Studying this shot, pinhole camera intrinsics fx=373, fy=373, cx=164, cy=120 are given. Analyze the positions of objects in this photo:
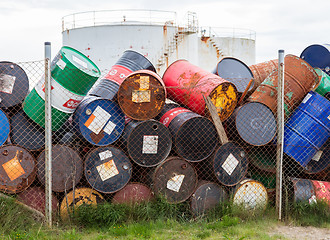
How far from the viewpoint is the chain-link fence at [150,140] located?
4.30 m

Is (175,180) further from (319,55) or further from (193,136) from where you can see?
(319,55)

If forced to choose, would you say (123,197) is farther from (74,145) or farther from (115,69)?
(115,69)

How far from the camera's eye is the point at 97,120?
4.43 meters

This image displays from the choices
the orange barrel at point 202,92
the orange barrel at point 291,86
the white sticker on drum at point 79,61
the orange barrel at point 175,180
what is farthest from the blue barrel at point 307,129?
the white sticker on drum at point 79,61

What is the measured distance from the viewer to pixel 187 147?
4.60 m

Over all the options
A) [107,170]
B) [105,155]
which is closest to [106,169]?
[107,170]

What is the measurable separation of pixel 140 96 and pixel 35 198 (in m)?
1.68

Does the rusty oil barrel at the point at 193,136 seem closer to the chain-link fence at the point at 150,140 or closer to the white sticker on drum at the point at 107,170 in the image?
the chain-link fence at the point at 150,140

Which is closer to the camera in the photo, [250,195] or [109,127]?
[109,127]

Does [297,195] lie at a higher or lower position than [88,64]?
lower

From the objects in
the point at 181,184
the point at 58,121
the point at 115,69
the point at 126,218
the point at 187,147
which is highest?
the point at 115,69

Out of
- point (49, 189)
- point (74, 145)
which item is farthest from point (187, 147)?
point (49, 189)

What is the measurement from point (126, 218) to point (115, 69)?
2094 mm

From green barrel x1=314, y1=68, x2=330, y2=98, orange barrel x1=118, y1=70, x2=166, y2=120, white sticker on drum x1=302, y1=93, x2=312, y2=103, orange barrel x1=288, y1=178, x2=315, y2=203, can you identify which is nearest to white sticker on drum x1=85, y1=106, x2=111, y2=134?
orange barrel x1=118, y1=70, x2=166, y2=120
